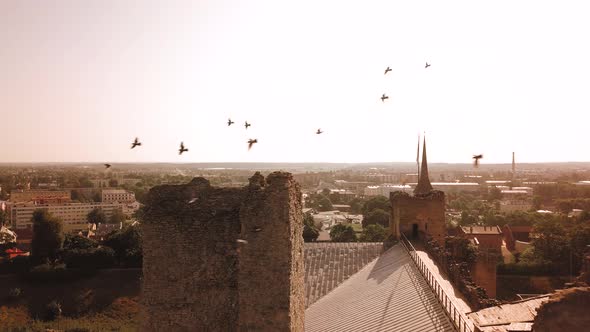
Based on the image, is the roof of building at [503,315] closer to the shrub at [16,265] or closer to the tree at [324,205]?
the shrub at [16,265]

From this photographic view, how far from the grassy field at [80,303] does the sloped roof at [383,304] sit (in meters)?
17.3

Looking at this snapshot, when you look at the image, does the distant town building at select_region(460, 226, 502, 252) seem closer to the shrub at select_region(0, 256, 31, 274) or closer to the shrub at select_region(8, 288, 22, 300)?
the shrub at select_region(8, 288, 22, 300)

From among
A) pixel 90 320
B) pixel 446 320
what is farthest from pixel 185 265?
pixel 90 320

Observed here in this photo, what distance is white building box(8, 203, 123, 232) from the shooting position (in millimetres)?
79250

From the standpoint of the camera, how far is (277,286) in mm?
9398

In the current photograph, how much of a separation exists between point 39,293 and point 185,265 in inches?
1282

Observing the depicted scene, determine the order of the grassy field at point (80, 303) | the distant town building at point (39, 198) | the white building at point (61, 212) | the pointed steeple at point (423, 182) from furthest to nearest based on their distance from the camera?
the distant town building at point (39, 198) < the white building at point (61, 212) < the grassy field at point (80, 303) < the pointed steeple at point (423, 182)

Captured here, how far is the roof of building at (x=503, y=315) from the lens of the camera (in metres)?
11.3

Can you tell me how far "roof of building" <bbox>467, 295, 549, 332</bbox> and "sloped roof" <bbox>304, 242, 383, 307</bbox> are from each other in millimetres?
9222

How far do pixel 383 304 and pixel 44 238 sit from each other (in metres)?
34.9

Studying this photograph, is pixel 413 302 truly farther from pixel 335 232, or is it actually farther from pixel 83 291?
pixel 335 232

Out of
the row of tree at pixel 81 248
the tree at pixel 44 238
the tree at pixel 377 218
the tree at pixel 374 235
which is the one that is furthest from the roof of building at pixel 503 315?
the tree at pixel 377 218

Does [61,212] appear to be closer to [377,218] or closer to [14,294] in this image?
[14,294]

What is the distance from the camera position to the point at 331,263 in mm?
24531
